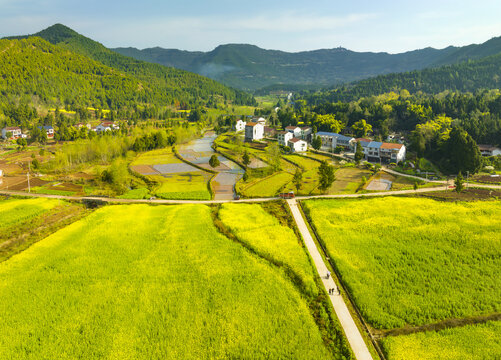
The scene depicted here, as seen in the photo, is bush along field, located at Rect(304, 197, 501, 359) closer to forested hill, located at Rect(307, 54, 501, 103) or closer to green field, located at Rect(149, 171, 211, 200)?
green field, located at Rect(149, 171, 211, 200)

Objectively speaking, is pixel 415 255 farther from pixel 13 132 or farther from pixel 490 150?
pixel 13 132

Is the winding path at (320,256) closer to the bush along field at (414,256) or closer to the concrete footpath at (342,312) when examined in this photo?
the concrete footpath at (342,312)

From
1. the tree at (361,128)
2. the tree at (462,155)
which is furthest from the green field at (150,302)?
the tree at (361,128)

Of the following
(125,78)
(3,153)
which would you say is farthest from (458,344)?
(125,78)

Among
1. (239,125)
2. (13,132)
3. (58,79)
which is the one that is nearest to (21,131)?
(13,132)

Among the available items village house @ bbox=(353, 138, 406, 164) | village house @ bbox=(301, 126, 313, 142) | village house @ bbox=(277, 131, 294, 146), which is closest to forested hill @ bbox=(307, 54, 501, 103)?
village house @ bbox=(301, 126, 313, 142)
